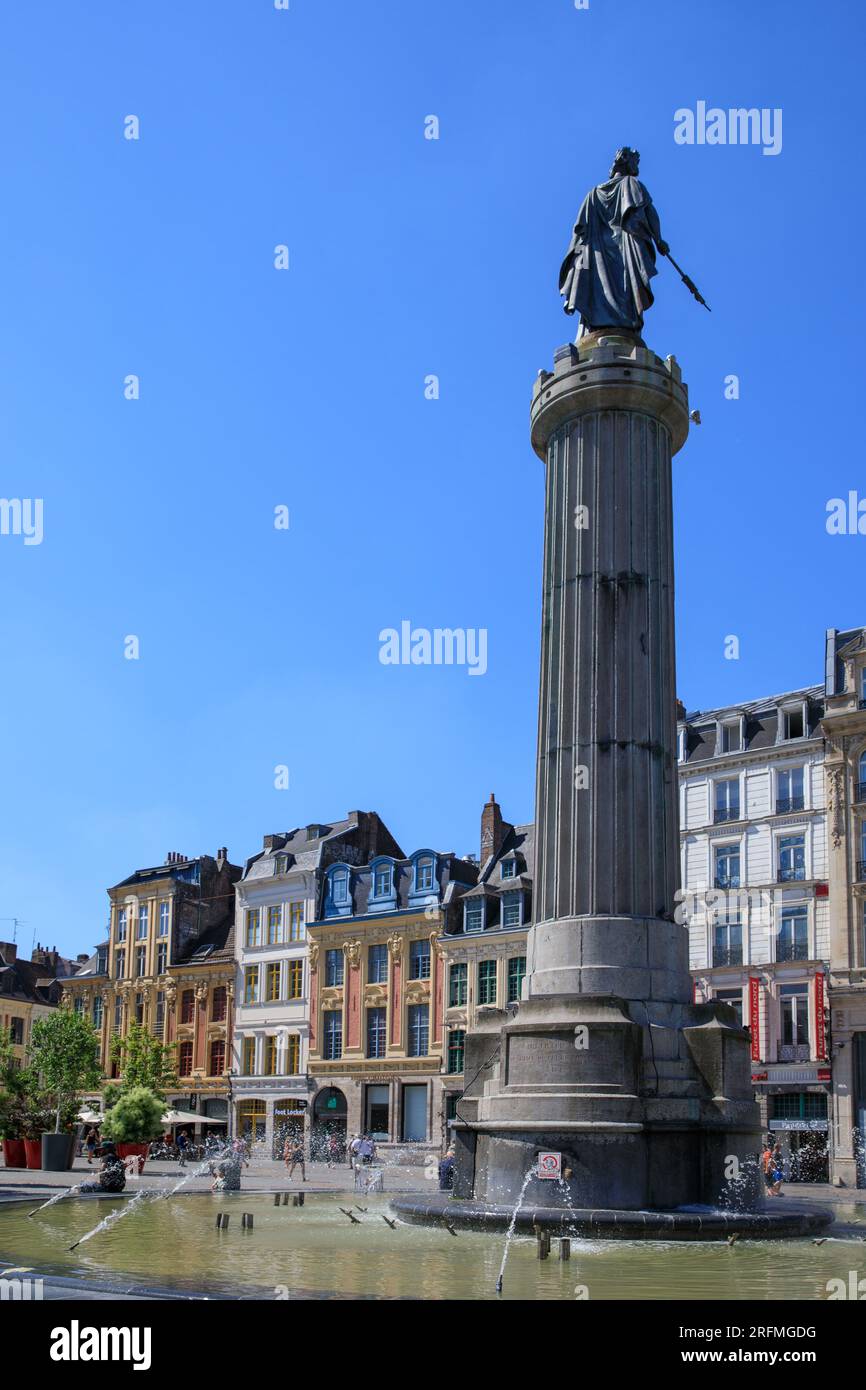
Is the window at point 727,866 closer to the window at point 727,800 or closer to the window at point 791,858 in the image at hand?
the window at point 727,800

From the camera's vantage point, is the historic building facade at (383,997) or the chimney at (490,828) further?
the chimney at (490,828)

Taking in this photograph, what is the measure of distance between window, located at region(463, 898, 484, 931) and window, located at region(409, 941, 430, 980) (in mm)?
2572

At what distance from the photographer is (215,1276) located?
479 inches

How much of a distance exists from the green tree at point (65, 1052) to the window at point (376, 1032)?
39.7 ft

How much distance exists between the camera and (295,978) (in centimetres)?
6900

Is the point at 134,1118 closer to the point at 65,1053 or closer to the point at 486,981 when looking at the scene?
the point at 65,1053

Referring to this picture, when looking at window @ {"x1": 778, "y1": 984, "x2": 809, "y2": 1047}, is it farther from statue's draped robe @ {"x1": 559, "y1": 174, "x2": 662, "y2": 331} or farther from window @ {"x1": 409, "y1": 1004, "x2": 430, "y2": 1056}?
statue's draped robe @ {"x1": 559, "y1": 174, "x2": 662, "y2": 331}

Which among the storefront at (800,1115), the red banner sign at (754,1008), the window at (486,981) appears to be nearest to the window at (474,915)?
the window at (486,981)

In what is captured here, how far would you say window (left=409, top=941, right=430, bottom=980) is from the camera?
63094 mm

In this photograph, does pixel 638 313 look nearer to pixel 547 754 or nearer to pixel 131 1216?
pixel 547 754

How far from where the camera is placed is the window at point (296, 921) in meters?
69.3

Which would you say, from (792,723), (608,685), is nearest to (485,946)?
(792,723)
